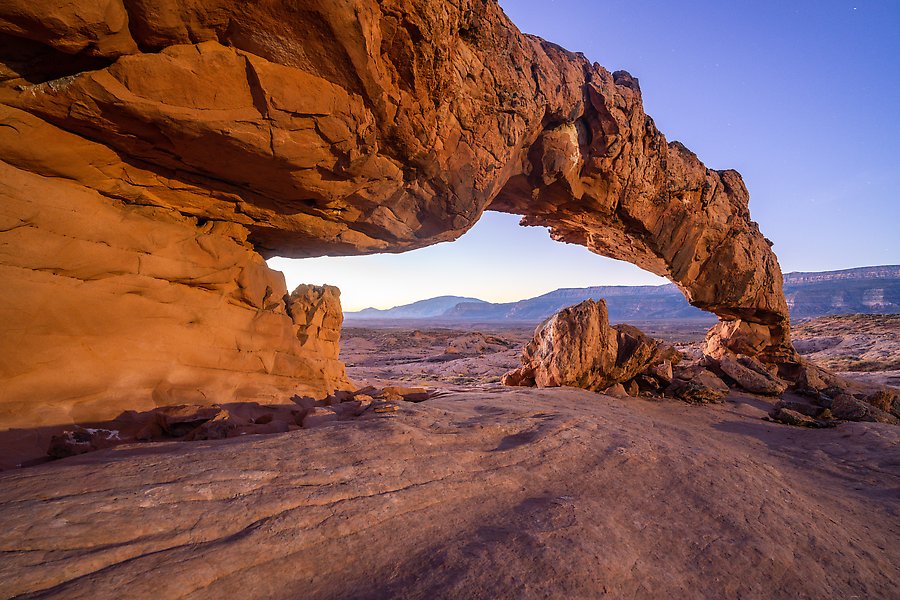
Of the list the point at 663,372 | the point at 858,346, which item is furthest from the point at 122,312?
the point at 858,346

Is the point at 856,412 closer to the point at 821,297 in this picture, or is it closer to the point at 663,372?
the point at 663,372

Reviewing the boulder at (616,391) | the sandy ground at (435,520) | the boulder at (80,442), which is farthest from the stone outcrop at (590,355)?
the boulder at (80,442)

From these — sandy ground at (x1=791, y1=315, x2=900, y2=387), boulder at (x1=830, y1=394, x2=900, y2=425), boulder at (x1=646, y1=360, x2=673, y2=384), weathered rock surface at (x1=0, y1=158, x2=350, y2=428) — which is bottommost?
sandy ground at (x1=791, y1=315, x2=900, y2=387)

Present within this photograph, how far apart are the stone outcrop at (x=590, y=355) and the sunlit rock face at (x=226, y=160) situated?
14.6 feet

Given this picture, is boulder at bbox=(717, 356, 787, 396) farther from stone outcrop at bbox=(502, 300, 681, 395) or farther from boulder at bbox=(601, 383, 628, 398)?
boulder at bbox=(601, 383, 628, 398)

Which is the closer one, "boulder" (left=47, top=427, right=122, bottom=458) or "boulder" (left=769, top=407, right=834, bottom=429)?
"boulder" (left=47, top=427, right=122, bottom=458)

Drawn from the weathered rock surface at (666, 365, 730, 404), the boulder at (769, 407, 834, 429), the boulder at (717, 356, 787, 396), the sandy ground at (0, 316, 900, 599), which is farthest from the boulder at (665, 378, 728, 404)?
the sandy ground at (0, 316, 900, 599)

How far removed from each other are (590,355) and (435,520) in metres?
8.96

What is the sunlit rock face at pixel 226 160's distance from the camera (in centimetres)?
442

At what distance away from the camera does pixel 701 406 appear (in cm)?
1011

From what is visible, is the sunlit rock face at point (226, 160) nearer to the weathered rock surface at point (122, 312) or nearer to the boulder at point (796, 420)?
the weathered rock surface at point (122, 312)

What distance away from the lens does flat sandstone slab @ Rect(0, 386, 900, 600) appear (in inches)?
86.1

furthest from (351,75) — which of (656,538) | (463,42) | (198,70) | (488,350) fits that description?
(488,350)

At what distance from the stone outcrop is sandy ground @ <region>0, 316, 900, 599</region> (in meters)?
5.63
